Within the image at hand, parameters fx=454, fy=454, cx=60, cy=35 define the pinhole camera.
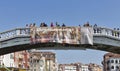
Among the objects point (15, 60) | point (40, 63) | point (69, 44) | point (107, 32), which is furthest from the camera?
point (40, 63)

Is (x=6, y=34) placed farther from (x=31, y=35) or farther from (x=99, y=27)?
(x=99, y=27)

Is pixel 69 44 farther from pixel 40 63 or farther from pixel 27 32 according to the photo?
pixel 40 63

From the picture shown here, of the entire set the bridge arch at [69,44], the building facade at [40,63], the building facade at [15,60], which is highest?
the bridge arch at [69,44]

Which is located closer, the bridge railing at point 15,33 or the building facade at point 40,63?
the bridge railing at point 15,33

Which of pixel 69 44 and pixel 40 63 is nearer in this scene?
pixel 69 44

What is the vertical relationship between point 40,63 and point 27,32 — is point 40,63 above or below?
below

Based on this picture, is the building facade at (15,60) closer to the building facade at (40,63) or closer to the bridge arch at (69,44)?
the building facade at (40,63)

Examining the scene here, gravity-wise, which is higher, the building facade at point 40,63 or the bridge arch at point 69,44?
the bridge arch at point 69,44

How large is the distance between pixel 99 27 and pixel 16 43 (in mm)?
6066

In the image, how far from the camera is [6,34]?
109 ft

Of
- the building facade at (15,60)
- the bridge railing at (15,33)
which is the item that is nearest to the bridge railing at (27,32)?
the bridge railing at (15,33)

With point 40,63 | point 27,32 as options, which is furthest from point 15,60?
point 27,32

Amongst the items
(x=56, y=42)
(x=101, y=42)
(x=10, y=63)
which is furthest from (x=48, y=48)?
(x=10, y=63)

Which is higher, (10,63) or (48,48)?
(48,48)
